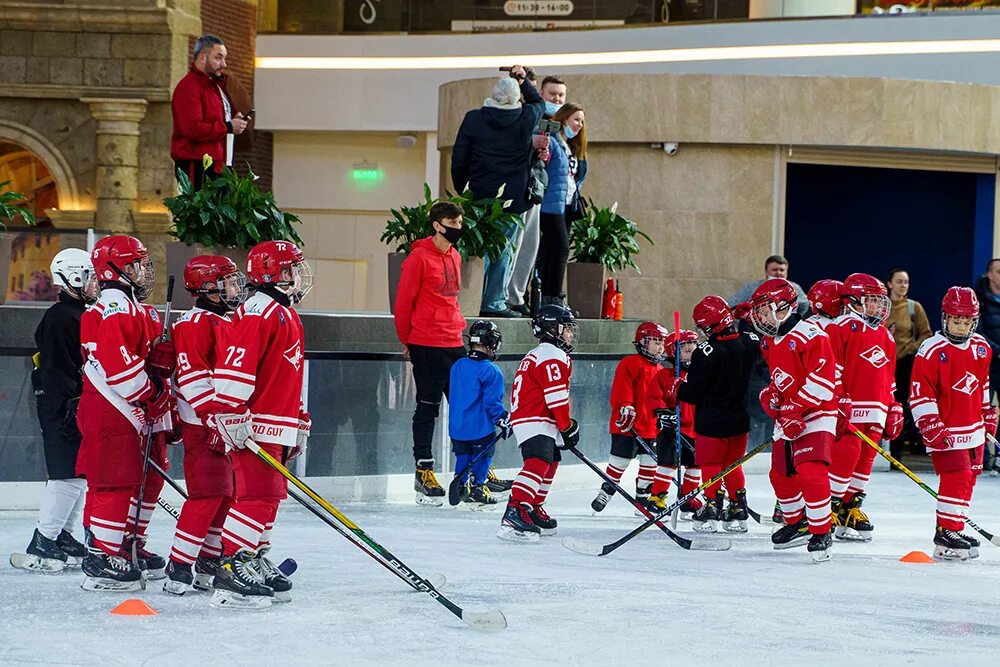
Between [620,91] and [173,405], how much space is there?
29.1 feet

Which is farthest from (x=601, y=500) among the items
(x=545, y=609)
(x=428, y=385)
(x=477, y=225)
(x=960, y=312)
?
(x=545, y=609)

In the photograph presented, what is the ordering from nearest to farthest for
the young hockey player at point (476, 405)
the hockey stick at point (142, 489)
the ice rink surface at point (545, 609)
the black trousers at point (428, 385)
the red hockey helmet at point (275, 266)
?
the ice rink surface at point (545, 609) → the red hockey helmet at point (275, 266) → the hockey stick at point (142, 489) → the young hockey player at point (476, 405) → the black trousers at point (428, 385)

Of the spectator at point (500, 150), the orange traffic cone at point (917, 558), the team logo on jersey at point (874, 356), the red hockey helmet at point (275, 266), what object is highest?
the spectator at point (500, 150)

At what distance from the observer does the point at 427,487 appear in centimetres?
979

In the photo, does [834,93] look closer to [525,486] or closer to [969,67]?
[969,67]

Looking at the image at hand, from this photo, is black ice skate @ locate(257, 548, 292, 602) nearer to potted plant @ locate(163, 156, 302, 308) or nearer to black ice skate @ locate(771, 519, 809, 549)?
black ice skate @ locate(771, 519, 809, 549)

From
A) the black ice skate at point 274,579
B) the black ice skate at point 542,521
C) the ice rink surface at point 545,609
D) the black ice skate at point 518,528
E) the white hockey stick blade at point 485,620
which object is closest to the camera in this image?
the ice rink surface at point 545,609

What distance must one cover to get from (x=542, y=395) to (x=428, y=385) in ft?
4.55

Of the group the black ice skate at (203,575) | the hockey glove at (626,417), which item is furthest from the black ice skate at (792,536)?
the black ice skate at (203,575)

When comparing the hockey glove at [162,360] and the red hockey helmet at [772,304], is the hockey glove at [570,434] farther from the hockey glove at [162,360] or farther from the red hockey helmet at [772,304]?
the hockey glove at [162,360]

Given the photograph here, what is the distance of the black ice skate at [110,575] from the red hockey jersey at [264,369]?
2.66 ft

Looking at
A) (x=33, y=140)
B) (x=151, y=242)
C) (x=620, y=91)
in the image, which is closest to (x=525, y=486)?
(x=620, y=91)

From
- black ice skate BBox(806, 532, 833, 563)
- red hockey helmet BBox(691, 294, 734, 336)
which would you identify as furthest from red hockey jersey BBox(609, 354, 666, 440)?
black ice skate BBox(806, 532, 833, 563)

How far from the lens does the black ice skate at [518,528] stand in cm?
842
